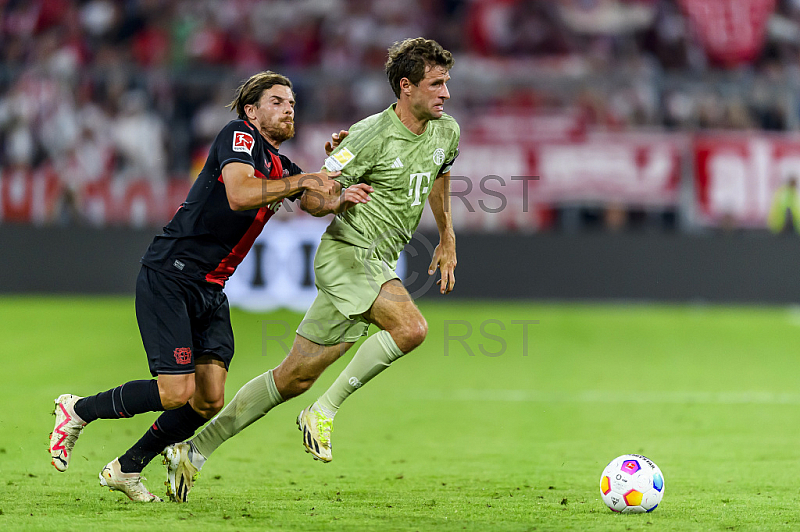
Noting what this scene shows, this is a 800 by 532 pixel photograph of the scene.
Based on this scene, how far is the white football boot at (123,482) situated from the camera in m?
5.29

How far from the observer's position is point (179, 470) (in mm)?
5344

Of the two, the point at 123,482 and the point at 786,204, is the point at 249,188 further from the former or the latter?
the point at 786,204

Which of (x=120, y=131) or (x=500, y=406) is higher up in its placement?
(x=120, y=131)

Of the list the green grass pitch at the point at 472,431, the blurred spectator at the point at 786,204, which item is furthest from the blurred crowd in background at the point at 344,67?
the green grass pitch at the point at 472,431

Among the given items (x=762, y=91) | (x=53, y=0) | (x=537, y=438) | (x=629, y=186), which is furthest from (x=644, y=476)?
(x=53, y=0)

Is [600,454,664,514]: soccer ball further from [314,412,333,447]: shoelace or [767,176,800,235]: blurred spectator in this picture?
[767,176,800,235]: blurred spectator

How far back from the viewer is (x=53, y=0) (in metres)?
17.6

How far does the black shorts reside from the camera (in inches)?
A: 201

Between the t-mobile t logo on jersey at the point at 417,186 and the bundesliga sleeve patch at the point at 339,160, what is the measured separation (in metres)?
0.40

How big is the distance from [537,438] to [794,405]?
2.88 meters

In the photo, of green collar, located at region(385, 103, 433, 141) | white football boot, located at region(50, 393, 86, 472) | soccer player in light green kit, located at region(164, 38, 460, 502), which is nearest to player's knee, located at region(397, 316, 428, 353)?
soccer player in light green kit, located at region(164, 38, 460, 502)

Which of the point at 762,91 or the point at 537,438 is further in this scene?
the point at 762,91

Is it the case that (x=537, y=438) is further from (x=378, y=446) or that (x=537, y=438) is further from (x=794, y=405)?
(x=794, y=405)

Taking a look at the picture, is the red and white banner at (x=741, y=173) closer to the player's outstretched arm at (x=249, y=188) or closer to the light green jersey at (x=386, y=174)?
the light green jersey at (x=386, y=174)
